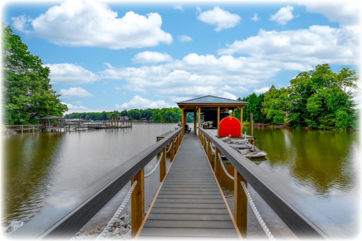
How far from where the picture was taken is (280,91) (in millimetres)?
48031

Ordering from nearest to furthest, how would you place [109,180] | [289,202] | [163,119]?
[289,202] < [109,180] < [163,119]

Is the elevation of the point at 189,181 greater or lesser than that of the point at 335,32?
lesser

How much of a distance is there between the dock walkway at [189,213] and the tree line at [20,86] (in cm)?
3140

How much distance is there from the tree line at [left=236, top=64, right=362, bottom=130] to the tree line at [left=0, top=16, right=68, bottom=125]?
41.4m

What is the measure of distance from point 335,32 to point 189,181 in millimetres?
26768

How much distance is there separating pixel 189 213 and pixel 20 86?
36.8m

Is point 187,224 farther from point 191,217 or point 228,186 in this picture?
point 228,186

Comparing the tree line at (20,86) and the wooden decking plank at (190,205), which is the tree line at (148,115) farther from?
the wooden decking plank at (190,205)

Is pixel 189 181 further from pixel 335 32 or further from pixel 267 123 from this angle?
pixel 267 123

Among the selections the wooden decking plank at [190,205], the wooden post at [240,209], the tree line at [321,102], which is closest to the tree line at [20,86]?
the wooden decking plank at [190,205]

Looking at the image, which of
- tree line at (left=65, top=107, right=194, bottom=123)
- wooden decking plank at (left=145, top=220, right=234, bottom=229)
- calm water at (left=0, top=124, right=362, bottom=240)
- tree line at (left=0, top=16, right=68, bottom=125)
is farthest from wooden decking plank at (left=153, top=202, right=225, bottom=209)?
tree line at (left=65, top=107, right=194, bottom=123)

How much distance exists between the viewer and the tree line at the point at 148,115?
11519cm

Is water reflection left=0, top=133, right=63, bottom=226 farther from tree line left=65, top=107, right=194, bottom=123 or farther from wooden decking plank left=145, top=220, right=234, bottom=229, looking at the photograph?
tree line left=65, top=107, right=194, bottom=123

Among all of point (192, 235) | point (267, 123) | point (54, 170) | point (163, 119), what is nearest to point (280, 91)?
point (267, 123)
